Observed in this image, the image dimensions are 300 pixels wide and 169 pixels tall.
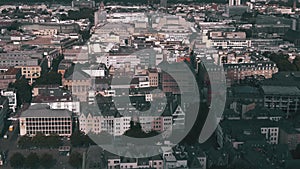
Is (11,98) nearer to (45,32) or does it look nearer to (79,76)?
(79,76)

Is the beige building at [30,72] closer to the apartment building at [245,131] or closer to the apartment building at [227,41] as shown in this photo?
the apartment building at [245,131]

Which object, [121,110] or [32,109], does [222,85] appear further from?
[32,109]

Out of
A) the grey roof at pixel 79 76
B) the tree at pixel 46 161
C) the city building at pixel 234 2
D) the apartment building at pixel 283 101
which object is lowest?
the tree at pixel 46 161

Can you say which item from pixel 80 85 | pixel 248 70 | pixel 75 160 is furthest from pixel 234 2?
pixel 75 160

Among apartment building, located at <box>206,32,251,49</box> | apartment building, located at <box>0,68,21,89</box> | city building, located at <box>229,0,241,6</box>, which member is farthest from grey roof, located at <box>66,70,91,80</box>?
city building, located at <box>229,0,241,6</box>

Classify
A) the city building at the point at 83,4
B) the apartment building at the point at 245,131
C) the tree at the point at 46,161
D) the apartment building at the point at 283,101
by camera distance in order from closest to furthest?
the tree at the point at 46,161, the apartment building at the point at 245,131, the apartment building at the point at 283,101, the city building at the point at 83,4

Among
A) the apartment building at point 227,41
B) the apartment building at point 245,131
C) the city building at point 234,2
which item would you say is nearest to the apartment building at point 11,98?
the apartment building at point 245,131

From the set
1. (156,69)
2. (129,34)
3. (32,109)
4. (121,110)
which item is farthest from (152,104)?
(129,34)
